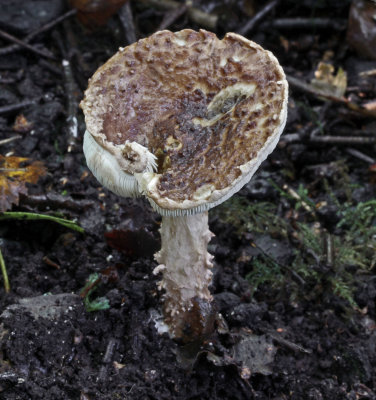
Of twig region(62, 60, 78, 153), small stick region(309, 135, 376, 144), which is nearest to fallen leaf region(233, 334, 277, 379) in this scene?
small stick region(309, 135, 376, 144)

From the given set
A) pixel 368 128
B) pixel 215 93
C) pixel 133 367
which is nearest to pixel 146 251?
pixel 133 367

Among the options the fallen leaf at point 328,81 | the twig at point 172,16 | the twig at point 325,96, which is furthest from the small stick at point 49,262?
the fallen leaf at point 328,81

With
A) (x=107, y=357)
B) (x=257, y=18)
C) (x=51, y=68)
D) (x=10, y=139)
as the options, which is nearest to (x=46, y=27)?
(x=51, y=68)

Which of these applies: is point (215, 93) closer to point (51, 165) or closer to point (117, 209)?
point (117, 209)

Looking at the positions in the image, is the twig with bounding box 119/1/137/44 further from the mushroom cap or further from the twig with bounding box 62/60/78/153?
the mushroom cap

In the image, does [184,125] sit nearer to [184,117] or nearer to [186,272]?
[184,117]
